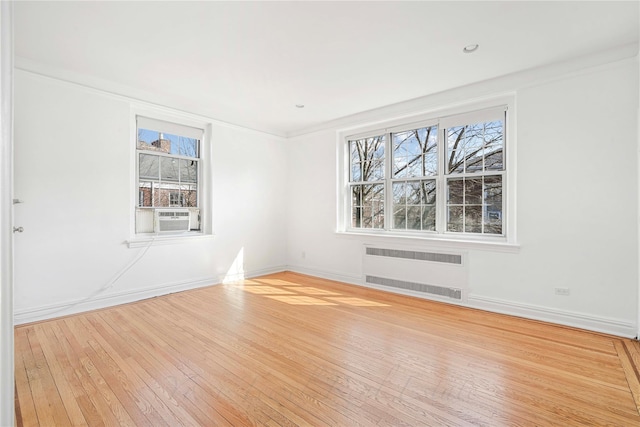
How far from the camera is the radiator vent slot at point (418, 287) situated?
3924mm

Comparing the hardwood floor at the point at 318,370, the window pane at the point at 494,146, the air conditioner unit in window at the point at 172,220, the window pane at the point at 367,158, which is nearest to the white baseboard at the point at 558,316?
the hardwood floor at the point at 318,370

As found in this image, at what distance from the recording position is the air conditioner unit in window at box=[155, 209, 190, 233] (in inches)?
168

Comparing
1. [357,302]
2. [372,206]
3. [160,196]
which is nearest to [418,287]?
[357,302]

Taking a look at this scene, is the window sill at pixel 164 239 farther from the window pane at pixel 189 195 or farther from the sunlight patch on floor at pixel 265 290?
the sunlight patch on floor at pixel 265 290

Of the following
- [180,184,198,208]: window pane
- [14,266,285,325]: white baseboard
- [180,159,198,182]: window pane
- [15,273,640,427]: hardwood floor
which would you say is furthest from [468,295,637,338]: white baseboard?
[180,159,198,182]: window pane

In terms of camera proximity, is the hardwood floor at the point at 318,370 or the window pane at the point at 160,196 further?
the window pane at the point at 160,196

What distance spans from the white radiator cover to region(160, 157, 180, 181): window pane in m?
3.09

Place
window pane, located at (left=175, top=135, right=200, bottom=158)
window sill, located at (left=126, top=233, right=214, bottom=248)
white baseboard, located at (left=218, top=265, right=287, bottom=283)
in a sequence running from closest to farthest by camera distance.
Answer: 1. window sill, located at (left=126, top=233, right=214, bottom=248)
2. window pane, located at (left=175, top=135, right=200, bottom=158)
3. white baseboard, located at (left=218, top=265, right=287, bottom=283)

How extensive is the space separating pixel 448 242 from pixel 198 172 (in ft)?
12.5

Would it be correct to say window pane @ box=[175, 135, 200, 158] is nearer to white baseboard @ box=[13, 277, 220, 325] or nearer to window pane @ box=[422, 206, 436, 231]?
white baseboard @ box=[13, 277, 220, 325]

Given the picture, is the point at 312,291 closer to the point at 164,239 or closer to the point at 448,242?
the point at 448,242

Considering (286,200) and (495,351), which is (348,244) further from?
(495,351)

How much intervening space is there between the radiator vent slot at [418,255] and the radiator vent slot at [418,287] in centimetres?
35

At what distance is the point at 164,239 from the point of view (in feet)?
13.9
